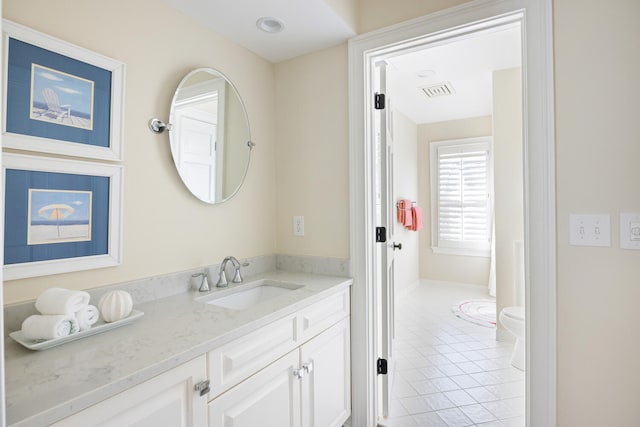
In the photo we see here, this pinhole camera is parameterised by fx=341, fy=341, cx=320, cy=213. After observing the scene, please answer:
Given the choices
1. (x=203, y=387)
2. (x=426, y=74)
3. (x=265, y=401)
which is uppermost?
(x=426, y=74)

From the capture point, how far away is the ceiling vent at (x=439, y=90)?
350 centimetres

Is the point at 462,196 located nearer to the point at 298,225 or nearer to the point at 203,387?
the point at 298,225

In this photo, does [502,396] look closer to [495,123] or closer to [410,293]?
[495,123]

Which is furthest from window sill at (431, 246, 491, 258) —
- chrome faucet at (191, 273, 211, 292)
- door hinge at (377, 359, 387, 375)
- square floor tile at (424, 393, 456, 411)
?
chrome faucet at (191, 273, 211, 292)

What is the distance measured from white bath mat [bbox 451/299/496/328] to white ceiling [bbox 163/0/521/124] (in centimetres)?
245

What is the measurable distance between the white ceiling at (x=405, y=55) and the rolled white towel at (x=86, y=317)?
133 cm

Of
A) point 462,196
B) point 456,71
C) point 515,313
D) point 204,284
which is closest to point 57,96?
point 204,284

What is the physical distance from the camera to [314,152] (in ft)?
6.62

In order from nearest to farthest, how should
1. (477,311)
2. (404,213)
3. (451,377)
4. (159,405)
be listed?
(159,405) < (451,377) < (477,311) < (404,213)

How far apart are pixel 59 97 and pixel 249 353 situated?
1.10 metres

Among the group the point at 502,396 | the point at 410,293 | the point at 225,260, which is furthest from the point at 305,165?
the point at 410,293

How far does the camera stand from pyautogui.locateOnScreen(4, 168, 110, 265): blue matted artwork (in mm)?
1063

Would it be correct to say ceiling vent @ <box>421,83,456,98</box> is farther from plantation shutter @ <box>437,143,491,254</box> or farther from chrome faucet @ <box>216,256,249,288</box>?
chrome faucet @ <box>216,256,249,288</box>

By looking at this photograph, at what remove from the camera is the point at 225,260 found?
5.52 ft
